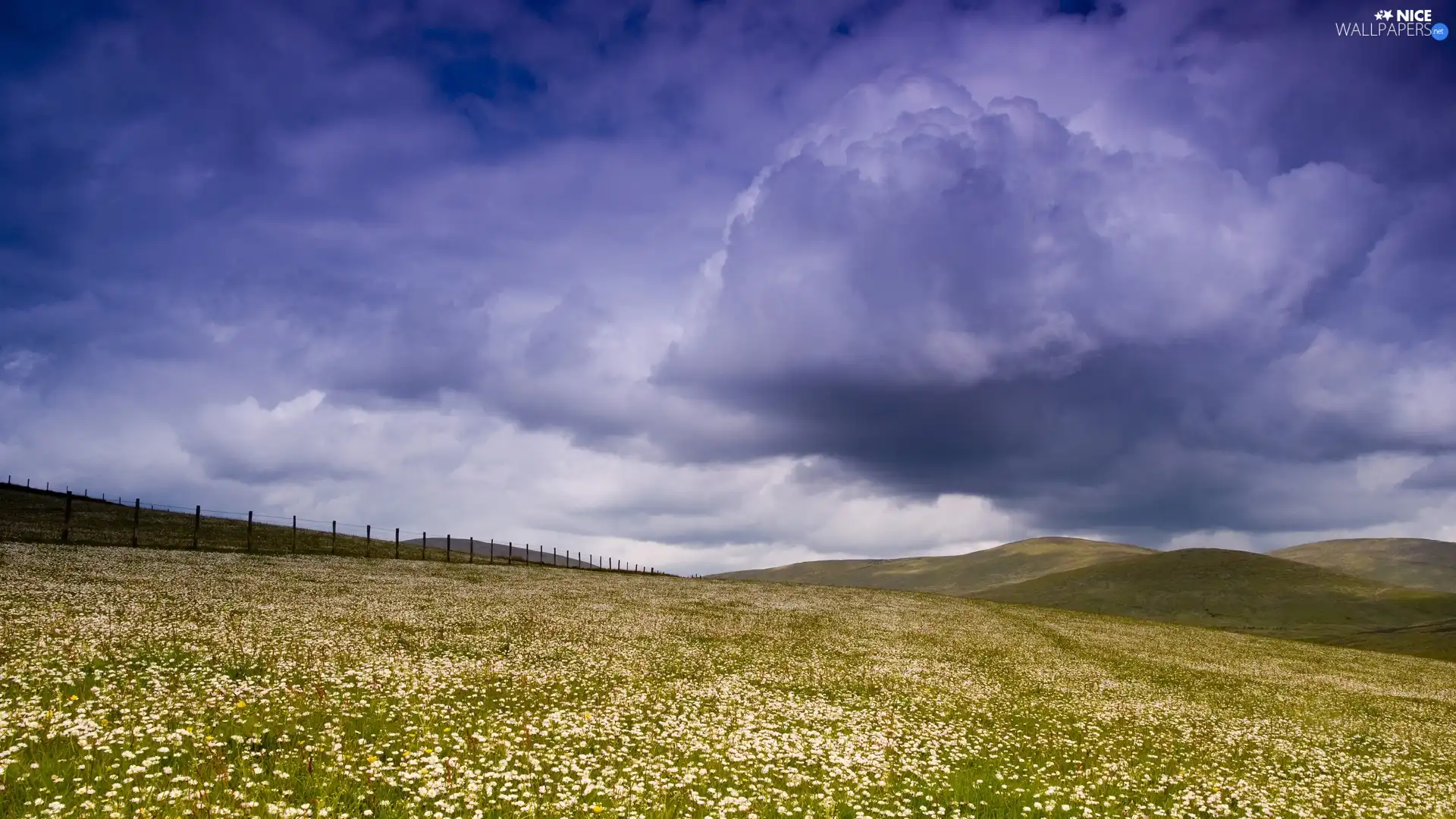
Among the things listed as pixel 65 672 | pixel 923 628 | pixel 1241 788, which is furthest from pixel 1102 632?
pixel 65 672

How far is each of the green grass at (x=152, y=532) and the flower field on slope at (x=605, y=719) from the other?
60.6ft

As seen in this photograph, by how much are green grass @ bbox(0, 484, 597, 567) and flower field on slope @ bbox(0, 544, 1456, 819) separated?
60.6 ft

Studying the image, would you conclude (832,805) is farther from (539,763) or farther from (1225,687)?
(1225,687)

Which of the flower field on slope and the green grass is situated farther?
the green grass

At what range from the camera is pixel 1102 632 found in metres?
63.7

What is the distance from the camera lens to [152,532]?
240 ft

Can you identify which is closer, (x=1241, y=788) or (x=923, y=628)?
(x=1241, y=788)

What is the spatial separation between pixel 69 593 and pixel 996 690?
128 ft

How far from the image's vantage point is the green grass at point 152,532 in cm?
6456

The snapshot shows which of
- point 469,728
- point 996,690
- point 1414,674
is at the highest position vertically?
point 469,728

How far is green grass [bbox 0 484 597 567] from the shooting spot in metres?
64.6

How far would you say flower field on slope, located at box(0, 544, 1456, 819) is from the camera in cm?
1386

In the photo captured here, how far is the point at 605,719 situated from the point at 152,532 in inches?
2859

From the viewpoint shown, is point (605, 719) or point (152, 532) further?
point (152, 532)
